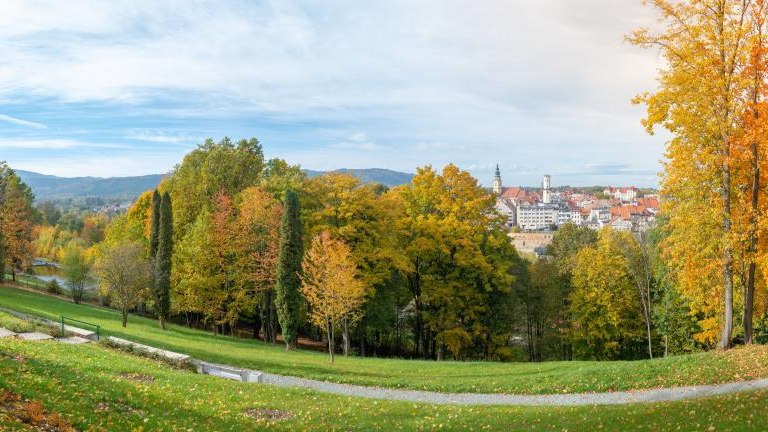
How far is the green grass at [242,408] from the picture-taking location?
11.8 meters

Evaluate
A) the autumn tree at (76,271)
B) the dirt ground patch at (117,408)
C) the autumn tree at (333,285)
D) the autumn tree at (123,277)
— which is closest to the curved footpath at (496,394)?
the autumn tree at (333,285)

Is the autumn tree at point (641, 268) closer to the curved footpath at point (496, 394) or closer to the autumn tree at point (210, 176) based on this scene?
the curved footpath at point (496, 394)

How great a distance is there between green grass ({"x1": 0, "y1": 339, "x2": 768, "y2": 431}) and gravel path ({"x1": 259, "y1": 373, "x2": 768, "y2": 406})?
7.43 ft

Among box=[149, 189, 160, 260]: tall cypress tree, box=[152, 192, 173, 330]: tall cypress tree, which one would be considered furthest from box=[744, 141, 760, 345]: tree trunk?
box=[149, 189, 160, 260]: tall cypress tree

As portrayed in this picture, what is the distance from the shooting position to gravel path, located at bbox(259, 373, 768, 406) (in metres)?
18.2

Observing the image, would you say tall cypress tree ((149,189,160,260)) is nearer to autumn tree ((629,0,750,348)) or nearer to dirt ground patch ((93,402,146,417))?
dirt ground patch ((93,402,146,417))

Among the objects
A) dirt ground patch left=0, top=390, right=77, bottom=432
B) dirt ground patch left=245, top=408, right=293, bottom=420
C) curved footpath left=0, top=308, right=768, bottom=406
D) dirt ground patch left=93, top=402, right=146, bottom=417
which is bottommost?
curved footpath left=0, top=308, right=768, bottom=406

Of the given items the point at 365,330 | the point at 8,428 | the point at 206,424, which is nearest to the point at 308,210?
the point at 365,330

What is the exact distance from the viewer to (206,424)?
41.9 feet

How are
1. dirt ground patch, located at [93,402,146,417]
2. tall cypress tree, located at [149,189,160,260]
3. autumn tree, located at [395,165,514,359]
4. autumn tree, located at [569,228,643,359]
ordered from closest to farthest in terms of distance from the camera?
dirt ground patch, located at [93,402,146,417] → autumn tree, located at [395,165,514,359] → tall cypress tree, located at [149,189,160,260] → autumn tree, located at [569,228,643,359]

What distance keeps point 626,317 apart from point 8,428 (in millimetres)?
41743

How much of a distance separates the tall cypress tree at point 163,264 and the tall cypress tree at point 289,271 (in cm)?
975

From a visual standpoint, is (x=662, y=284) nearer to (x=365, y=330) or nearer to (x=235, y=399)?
(x=365, y=330)

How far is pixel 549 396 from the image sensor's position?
65.5 ft
